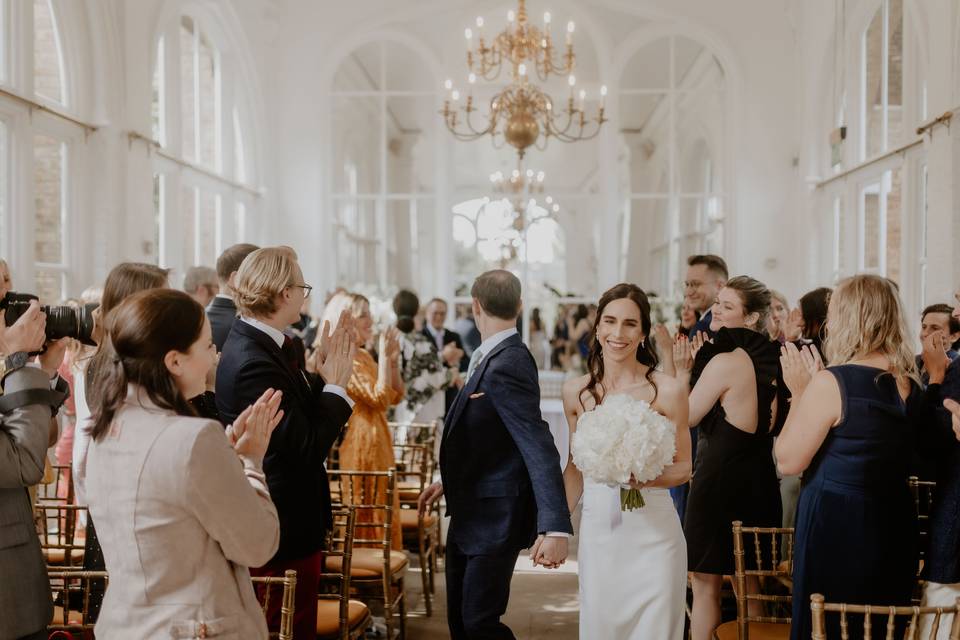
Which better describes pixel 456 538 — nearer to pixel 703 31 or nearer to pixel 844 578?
pixel 844 578

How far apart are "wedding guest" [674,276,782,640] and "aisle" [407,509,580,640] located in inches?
51.8

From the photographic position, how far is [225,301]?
4305 mm

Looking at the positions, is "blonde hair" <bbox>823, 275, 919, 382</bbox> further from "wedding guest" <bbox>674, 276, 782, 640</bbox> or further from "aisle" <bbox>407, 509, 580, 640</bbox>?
"aisle" <bbox>407, 509, 580, 640</bbox>

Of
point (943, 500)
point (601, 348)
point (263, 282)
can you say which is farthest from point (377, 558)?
point (943, 500)

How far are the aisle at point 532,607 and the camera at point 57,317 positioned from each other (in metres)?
2.74

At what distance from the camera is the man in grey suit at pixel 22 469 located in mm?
2408

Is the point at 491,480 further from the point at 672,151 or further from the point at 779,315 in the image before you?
A: the point at 672,151

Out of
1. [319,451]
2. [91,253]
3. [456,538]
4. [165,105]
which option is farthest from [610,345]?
[165,105]

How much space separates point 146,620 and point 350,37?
10792 mm

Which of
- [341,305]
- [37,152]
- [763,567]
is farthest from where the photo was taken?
[37,152]

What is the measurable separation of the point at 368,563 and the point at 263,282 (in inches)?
76.9

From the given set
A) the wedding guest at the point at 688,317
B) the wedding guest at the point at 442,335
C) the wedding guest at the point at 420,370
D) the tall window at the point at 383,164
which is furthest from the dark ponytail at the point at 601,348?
the tall window at the point at 383,164

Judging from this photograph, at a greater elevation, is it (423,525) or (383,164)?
(383,164)

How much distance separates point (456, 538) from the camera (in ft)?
10.4
